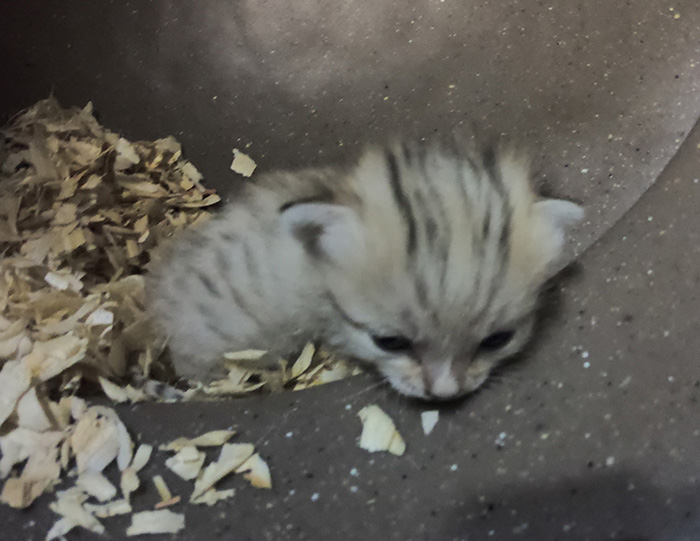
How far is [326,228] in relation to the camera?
1075mm

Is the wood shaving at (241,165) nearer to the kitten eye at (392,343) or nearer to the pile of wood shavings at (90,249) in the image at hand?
the pile of wood shavings at (90,249)

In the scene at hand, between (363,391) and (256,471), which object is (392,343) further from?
(256,471)

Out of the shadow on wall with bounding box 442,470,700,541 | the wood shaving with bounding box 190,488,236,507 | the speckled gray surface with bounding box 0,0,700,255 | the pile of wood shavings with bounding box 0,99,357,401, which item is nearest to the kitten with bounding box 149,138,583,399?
the pile of wood shavings with bounding box 0,99,357,401

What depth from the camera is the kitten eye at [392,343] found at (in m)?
1.08

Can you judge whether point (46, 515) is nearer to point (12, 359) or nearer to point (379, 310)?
point (12, 359)

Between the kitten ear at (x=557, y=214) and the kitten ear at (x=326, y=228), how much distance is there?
0.34 m

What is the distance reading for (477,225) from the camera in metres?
1.04

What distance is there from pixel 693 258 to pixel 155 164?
1.36 m

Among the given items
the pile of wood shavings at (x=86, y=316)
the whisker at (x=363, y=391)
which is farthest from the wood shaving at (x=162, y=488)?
the whisker at (x=363, y=391)

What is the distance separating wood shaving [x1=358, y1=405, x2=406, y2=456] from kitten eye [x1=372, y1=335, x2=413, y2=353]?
6.2 inches

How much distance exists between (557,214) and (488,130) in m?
0.67

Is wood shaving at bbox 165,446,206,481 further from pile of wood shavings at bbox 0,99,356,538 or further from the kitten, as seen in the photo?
the kitten

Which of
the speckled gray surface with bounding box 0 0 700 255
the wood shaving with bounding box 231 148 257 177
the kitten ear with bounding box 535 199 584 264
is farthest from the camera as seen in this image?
the wood shaving with bounding box 231 148 257 177

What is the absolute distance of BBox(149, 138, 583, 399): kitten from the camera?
1.02 m
